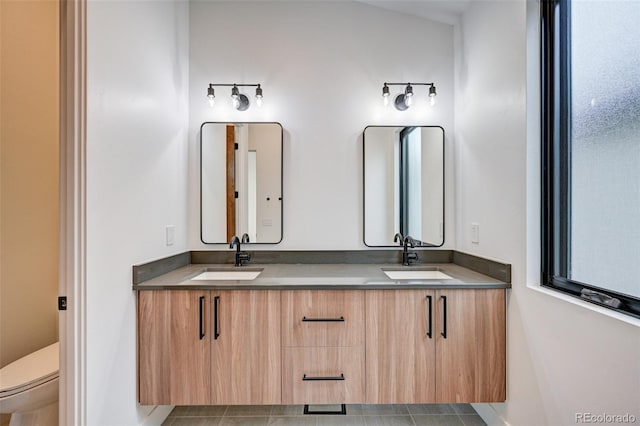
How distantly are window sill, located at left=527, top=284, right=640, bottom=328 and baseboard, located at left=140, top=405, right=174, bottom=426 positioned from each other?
81.7 inches

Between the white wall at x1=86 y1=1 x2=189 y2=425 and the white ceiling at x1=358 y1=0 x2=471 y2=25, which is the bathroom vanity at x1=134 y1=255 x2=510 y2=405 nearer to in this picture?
the white wall at x1=86 y1=1 x2=189 y2=425

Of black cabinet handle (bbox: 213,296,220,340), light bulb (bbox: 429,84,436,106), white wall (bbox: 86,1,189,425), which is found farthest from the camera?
light bulb (bbox: 429,84,436,106)

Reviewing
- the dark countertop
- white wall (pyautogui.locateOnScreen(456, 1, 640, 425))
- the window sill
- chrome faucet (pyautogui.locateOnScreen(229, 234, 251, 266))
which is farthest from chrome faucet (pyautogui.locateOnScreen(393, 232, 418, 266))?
chrome faucet (pyautogui.locateOnScreen(229, 234, 251, 266))

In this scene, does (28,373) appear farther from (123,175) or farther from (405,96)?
(405,96)

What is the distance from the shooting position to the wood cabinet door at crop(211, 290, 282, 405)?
1635 mm

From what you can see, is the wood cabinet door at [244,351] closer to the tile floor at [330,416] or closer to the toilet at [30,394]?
the tile floor at [330,416]

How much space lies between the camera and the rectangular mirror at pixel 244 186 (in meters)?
2.25

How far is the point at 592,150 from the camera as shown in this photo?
1256 millimetres

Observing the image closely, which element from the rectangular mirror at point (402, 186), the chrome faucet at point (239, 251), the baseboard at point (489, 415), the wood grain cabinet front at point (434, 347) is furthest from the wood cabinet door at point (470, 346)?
the chrome faucet at point (239, 251)

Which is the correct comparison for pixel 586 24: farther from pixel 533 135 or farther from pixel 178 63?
pixel 178 63

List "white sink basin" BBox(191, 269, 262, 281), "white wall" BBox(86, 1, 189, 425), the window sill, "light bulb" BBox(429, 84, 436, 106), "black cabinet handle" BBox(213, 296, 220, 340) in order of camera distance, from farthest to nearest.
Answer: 1. "light bulb" BBox(429, 84, 436, 106)
2. "white sink basin" BBox(191, 269, 262, 281)
3. "black cabinet handle" BBox(213, 296, 220, 340)
4. "white wall" BBox(86, 1, 189, 425)
5. the window sill

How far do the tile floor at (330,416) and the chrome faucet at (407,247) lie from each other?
0.91 metres

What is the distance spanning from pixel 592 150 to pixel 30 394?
2.56 metres

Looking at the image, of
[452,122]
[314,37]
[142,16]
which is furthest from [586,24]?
[142,16]
